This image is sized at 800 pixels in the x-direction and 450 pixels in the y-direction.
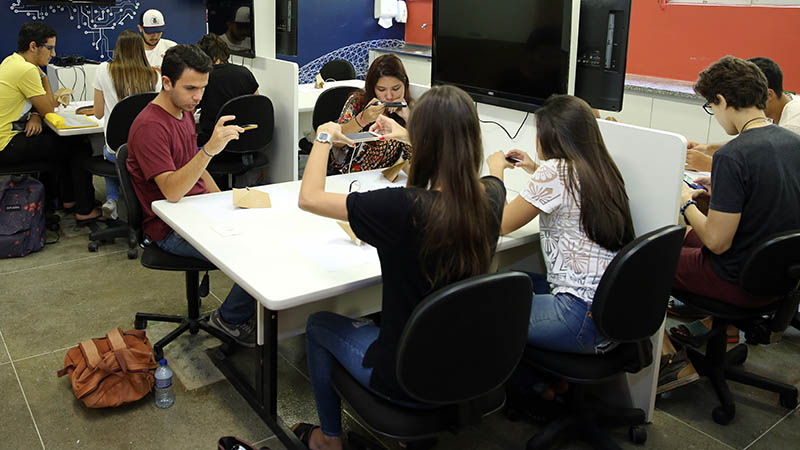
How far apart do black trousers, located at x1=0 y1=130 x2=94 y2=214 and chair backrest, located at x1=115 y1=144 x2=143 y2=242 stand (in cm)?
163

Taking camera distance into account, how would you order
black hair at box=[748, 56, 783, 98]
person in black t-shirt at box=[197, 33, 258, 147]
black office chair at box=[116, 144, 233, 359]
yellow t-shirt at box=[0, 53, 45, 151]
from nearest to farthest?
black office chair at box=[116, 144, 233, 359] → black hair at box=[748, 56, 783, 98] → yellow t-shirt at box=[0, 53, 45, 151] → person in black t-shirt at box=[197, 33, 258, 147]

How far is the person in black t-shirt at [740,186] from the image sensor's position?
2.18m

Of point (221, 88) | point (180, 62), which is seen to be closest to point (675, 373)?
point (180, 62)

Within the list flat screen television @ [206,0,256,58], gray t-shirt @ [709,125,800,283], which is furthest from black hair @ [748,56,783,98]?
flat screen television @ [206,0,256,58]

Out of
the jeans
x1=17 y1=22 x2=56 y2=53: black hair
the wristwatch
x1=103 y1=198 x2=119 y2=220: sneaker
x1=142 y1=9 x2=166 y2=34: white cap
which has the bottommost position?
x1=103 y1=198 x2=119 y2=220: sneaker

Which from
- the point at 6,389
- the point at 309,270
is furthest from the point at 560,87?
the point at 6,389

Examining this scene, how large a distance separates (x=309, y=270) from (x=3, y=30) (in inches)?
198

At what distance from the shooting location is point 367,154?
3064 millimetres

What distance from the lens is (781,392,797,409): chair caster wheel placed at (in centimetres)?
257

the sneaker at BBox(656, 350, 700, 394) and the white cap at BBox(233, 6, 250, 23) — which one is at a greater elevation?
the white cap at BBox(233, 6, 250, 23)

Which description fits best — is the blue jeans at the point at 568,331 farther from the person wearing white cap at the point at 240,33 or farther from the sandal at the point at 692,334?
the person wearing white cap at the point at 240,33

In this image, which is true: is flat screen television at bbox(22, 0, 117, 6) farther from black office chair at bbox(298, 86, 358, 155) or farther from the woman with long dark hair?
the woman with long dark hair

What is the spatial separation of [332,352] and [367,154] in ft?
4.37

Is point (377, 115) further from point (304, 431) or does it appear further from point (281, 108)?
point (304, 431)
